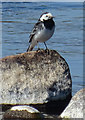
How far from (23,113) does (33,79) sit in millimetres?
934

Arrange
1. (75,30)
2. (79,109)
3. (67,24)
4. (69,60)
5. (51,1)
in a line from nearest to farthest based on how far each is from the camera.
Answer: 1. (79,109)
2. (69,60)
3. (75,30)
4. (67,24)
5. (51,1)

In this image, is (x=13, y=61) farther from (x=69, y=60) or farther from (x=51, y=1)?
(x=51, y=1)

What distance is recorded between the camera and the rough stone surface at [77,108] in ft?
24.6

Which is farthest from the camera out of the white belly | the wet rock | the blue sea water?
the blue sea water

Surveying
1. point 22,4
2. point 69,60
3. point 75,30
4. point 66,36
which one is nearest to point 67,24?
point 75,30

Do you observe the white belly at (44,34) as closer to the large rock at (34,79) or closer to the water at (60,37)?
the large rock at (34,79)

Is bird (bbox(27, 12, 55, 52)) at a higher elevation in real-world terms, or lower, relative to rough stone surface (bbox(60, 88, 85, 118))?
higher

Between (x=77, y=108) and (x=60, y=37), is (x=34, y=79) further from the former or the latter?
(x=60, y=37)

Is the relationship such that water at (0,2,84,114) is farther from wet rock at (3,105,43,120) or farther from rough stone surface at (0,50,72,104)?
wet rock at (3,105,43,120)

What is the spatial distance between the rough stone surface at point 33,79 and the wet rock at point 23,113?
0.63 metres

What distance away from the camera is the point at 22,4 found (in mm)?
33000

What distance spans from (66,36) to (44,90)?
9.37m

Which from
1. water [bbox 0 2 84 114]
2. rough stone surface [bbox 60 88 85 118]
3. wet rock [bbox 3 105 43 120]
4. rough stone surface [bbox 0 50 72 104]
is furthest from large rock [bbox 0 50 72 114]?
water [bbox 0 2 84 114]

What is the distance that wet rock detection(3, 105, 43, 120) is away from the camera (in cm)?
763
